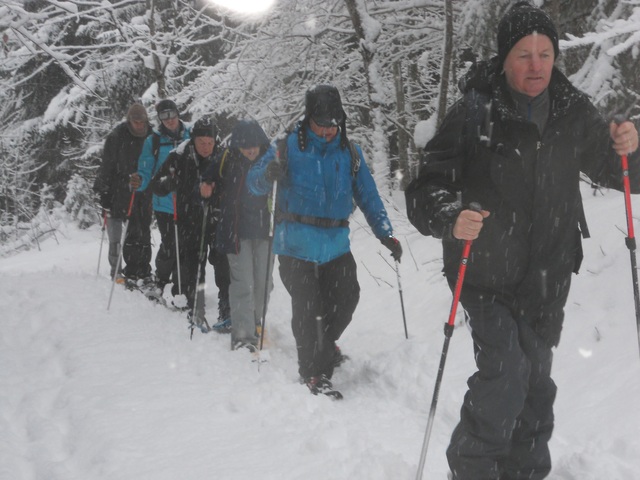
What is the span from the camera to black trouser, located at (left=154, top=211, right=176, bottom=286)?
7312 millimetres

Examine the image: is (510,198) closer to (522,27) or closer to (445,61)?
(522,27)

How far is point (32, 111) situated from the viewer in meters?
19.8

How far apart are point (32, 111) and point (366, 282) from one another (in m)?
16.3

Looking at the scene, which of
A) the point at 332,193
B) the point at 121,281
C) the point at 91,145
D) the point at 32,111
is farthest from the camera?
the point at 32,111

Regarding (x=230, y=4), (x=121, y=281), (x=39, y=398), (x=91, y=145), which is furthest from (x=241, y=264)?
(x=91, y=145)

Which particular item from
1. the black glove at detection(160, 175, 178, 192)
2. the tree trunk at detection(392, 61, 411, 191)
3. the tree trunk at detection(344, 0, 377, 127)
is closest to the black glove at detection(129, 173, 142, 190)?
the black glove at detection(160, 175, 178, 192)

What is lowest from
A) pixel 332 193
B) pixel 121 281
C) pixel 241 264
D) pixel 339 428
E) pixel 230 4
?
pixel 121 281

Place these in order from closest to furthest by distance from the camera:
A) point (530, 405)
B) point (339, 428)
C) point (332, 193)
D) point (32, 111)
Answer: point (530, 405), point (339, 428), point (332, 193), point (32, 111)

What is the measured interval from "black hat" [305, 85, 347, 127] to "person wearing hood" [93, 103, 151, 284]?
416 cm

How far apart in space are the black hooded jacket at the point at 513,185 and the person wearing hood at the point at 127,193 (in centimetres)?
594

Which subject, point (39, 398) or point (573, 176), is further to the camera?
point (39, 398)

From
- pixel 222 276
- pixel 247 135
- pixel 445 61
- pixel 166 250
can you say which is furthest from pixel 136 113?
pixel 445 61

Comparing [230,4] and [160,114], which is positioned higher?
[230,4]

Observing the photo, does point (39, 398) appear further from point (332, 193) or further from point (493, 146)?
point (493, 146)
